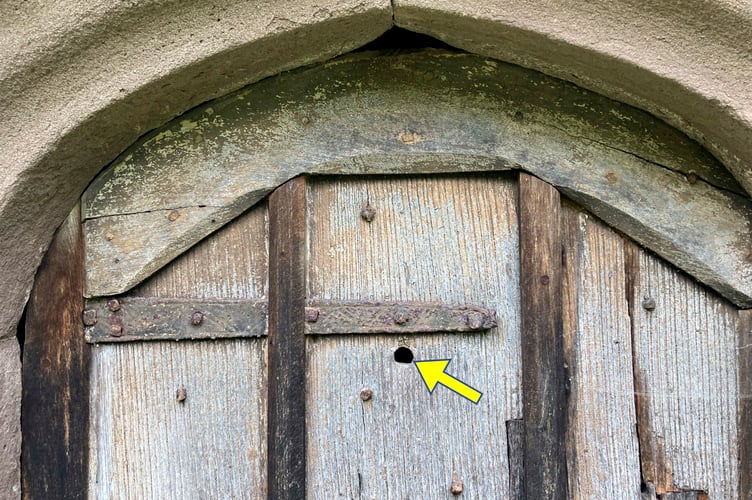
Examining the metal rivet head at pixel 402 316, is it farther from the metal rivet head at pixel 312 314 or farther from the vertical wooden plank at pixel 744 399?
the vertical wooden plank at pixel 744 399

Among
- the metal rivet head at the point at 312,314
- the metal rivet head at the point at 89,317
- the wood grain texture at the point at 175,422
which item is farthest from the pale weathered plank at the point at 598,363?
the metal rivet head at the point at 89,317

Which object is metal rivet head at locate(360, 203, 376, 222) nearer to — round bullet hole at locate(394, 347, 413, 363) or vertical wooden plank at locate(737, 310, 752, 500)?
round bullet hole at locate(394, 347, 413, 363)

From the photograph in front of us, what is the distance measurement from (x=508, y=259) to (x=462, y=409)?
25 centimetres

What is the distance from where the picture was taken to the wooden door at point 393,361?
0.95 metres

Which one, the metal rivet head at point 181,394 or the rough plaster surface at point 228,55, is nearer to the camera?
the rough plaster surface at point 228,55

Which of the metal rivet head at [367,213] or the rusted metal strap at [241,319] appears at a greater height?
the metal rivet head at [367,213]

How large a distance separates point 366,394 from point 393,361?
68mm

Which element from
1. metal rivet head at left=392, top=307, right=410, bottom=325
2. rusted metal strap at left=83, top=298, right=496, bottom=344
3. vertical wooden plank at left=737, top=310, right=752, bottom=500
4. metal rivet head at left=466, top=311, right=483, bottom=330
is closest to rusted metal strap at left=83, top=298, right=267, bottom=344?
rusted metal strap at left=83, top=298, right=496, bottom=344

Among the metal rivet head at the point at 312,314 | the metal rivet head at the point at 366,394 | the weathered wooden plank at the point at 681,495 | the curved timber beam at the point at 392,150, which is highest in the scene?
the curved timber beam at the point at 392,150

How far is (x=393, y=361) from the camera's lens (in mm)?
965

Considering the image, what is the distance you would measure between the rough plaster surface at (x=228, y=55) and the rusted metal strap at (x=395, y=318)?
0.39m

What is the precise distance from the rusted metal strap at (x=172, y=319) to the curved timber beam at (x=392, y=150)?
0.13ft

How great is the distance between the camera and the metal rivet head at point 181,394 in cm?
95

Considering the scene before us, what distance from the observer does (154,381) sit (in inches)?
37.9
